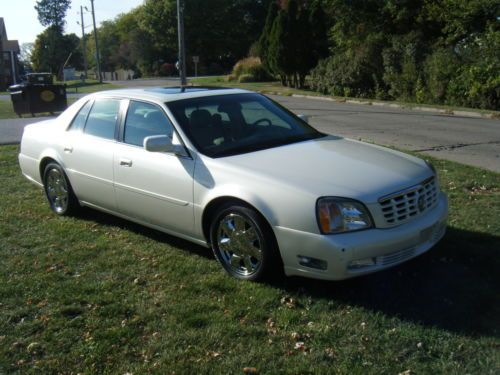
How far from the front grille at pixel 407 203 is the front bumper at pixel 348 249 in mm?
67

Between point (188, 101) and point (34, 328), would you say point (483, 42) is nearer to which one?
point (188, 101)

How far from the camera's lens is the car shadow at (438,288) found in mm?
3660

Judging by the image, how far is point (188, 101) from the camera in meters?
5.12

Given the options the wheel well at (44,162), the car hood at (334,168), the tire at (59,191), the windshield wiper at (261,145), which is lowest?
the tire at (59,191)

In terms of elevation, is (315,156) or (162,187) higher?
(315,156)

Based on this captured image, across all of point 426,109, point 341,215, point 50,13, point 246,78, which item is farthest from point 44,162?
point 50,13

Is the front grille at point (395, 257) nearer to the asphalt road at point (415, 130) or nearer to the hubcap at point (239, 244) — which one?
the hubcap at point (239, 244)

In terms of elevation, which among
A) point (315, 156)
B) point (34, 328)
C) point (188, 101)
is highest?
point (188, 101)

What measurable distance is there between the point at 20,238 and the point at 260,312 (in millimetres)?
2994

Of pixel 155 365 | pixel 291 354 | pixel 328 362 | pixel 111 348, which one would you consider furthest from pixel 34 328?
pixel 328 362

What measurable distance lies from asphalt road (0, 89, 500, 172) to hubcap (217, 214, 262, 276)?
5402 mm

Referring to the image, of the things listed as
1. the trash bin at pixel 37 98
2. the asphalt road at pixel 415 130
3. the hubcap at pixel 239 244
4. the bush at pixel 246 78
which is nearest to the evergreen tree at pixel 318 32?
the bush at pixel 246 78

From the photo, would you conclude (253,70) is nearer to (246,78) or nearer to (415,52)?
(246,78)

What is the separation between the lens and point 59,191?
246 inches
